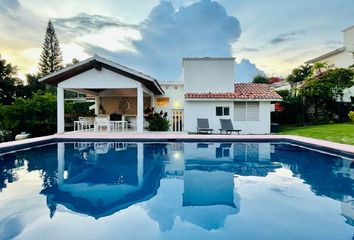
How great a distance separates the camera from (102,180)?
7961 mm

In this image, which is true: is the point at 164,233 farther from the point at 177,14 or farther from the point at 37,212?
the point at 177,14

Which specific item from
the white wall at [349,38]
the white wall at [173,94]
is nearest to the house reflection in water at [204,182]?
the white wall at [173,94]

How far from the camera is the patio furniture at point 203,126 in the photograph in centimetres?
1852

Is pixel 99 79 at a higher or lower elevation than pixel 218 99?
higher

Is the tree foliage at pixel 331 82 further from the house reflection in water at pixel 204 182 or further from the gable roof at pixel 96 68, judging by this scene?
the gable roof at pixel 96 68

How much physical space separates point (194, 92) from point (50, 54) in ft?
110

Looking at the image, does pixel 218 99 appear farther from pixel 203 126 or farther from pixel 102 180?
pixel 102 180

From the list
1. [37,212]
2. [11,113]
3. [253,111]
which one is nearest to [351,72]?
[253,111]

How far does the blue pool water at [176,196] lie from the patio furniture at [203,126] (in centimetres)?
637

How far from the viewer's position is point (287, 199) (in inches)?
250

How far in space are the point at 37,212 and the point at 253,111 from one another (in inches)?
666

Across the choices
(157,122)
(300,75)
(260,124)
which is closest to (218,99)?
(260,124)

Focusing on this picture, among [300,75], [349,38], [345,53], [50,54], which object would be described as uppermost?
[50,54]

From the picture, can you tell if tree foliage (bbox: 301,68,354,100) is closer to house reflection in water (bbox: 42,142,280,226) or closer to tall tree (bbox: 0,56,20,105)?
house reflection in water (bbox: 42,142,280,226)
